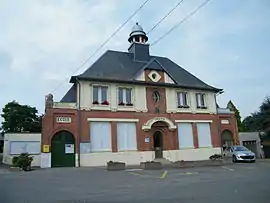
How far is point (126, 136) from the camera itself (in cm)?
2677

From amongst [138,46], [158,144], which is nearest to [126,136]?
[158,144]

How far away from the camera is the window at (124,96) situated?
27.4 m

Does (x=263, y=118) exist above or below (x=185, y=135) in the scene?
above

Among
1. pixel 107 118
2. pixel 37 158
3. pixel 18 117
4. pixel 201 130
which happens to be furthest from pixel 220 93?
pixel 18 117

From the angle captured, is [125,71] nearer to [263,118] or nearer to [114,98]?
[114,98]

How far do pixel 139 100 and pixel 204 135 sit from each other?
831 centimetres

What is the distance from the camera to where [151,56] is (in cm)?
3422

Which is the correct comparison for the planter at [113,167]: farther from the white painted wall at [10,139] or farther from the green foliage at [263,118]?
the green foliage at [263,118]

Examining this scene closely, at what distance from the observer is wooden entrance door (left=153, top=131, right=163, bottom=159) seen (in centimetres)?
2800

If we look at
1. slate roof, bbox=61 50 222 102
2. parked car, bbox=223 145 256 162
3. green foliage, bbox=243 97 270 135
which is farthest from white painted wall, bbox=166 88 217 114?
green foliage, bbox=243 97 270 135

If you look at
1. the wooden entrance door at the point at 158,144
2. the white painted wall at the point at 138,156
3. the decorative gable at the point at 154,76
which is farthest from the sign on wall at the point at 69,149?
the decorative gable at the point at 154,76

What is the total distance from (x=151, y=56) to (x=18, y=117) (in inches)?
1249

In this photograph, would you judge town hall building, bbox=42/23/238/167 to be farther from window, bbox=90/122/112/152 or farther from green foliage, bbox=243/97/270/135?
green foliage, bbox=243/97/270/135

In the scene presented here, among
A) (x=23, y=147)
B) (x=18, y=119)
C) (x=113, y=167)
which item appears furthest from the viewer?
(x=18, y=119)
